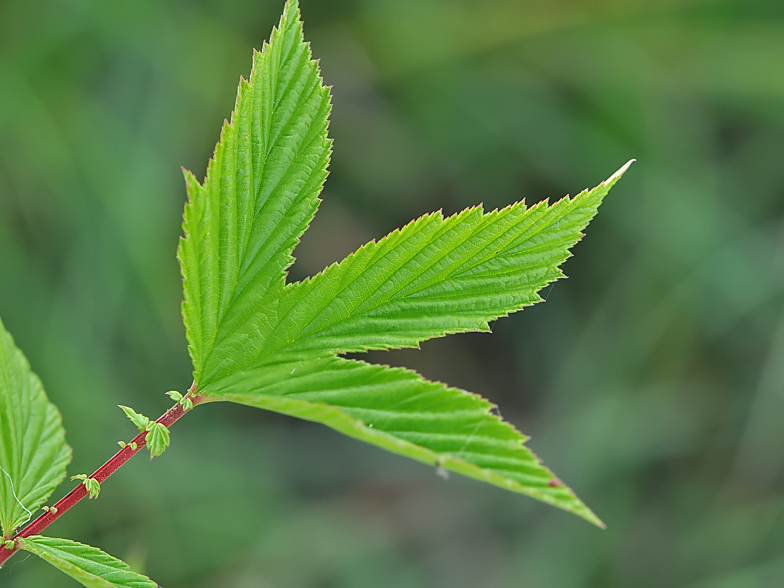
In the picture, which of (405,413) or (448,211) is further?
(448,211)

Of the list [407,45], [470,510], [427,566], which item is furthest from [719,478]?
[407,45]

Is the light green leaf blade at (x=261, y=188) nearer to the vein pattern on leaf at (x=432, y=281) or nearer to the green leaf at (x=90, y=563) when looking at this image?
the vein pattern on leaf at (x=432, y=281)

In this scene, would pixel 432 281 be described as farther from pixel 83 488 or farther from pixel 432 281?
pixel 83 488

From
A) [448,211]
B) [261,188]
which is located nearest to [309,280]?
[261,188]

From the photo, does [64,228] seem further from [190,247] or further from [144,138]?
[190,247]

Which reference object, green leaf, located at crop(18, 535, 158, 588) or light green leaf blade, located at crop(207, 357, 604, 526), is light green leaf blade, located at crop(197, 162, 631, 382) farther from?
green leaf, located at crop(18, 535, 158, 588)

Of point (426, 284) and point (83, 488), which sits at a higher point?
point (426, 284)
